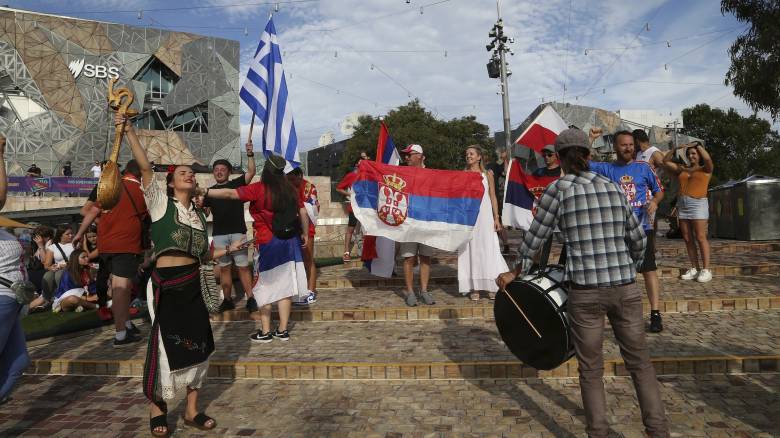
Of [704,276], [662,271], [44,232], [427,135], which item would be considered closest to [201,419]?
Answer: [704,276]

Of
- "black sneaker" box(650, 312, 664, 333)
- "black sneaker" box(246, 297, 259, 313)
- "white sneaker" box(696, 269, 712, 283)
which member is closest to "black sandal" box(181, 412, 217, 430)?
"black sneaker" box(246, 297, 259, 313)

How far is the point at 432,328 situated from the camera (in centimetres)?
622

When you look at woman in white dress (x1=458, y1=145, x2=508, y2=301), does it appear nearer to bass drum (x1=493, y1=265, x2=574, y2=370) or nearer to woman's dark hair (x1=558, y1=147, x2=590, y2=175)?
bass drum (x1=493, y1=265, x2=574, y2=370)

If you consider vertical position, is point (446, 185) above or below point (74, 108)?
below

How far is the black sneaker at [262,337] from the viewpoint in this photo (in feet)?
19.3

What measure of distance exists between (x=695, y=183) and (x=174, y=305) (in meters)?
6.85

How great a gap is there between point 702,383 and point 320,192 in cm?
2143

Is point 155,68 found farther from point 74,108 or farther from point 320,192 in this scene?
point 320,192

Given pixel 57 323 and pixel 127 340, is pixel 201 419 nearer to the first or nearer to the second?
pixel 127 340

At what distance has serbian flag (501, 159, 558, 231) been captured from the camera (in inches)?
310

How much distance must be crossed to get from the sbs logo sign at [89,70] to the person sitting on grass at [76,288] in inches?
1519

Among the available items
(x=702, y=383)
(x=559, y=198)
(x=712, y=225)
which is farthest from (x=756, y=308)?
(x=712, y=225)

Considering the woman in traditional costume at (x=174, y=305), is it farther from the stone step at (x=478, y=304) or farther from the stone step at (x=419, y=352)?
the stone step at (x=478, y=304)

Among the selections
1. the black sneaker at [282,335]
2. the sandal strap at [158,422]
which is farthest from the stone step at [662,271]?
the sandal strap at [158,422]
